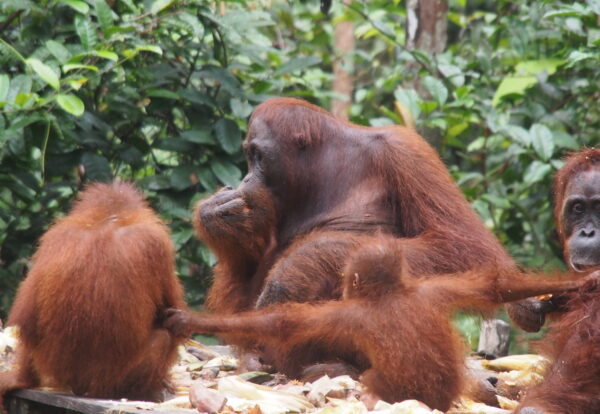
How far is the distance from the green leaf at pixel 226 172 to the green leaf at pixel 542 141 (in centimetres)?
161

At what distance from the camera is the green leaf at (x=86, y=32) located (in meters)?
4.35

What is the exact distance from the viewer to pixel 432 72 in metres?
5.59

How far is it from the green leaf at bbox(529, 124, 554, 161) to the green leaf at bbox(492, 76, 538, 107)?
379mm

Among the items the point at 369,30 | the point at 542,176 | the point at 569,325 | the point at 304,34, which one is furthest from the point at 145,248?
the point at 304,34

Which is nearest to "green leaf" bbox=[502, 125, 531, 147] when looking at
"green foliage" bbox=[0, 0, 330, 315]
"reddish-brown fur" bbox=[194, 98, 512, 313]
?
"green foliage" bbox=[0, 0, 330, 315]

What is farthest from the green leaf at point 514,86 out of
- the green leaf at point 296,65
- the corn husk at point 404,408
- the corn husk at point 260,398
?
the corn husk at point 404,408

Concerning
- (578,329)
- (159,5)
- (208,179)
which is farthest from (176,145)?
(578,329)

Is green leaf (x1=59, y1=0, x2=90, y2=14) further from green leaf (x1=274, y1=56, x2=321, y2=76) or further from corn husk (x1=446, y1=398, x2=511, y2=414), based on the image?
corn husk (x1=446, y1=398, x2=511, y2=414)

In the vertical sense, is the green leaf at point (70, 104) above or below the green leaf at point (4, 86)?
below

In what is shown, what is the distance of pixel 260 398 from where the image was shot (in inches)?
118

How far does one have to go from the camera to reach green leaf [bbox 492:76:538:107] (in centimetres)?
547

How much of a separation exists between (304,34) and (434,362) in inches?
225

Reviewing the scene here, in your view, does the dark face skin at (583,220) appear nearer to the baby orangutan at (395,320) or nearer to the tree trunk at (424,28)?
the baby orangutan at (395,320)

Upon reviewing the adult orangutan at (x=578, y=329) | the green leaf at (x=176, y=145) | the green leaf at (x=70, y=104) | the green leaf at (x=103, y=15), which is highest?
the green leaf at (x=103, y=15)
